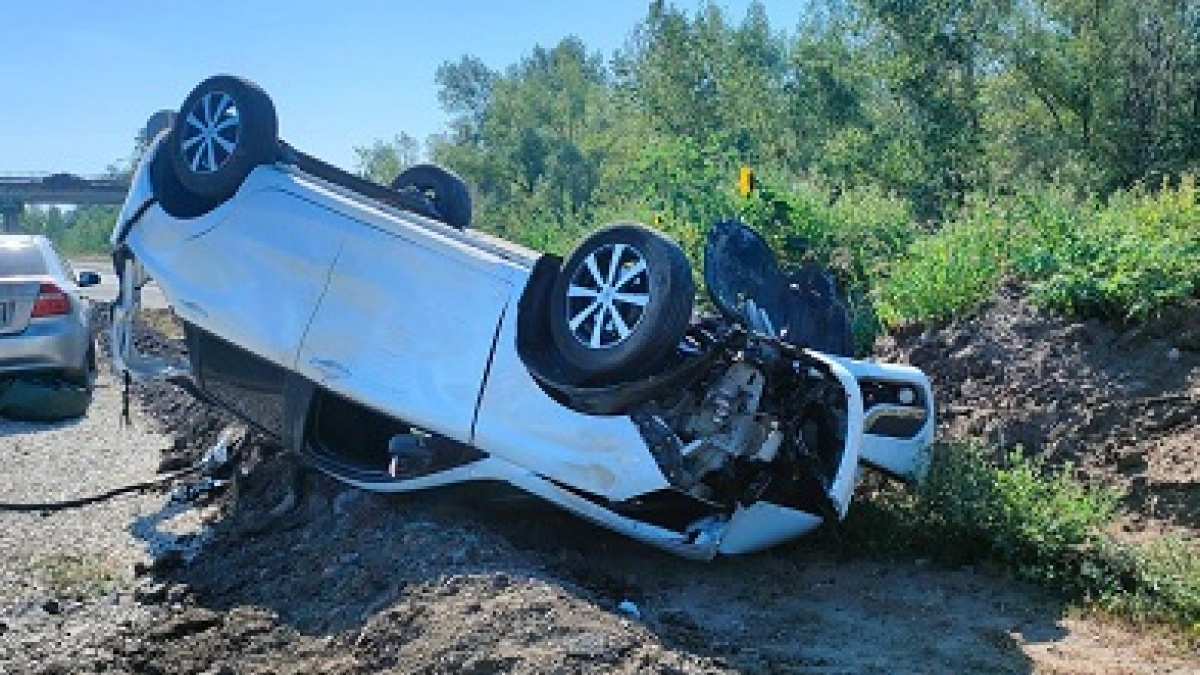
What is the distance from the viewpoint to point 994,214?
1038cm

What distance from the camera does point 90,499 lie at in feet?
25.9

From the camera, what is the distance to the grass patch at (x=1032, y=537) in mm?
5613

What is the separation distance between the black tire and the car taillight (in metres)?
3.99

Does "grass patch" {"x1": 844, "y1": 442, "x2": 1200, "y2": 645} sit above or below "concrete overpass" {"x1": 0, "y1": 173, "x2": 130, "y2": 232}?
above

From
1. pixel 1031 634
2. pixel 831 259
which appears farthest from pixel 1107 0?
pixel 1031 634

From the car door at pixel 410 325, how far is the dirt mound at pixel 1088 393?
356 cm

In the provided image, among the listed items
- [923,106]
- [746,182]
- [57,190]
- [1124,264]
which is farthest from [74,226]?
[1124,264]

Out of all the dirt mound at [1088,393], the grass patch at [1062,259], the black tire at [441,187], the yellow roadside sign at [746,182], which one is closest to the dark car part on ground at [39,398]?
the black tire at [441,187]

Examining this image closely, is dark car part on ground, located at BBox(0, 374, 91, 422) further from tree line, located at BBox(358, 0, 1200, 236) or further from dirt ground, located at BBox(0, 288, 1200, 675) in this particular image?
tree line, located at BBox(358, 0, 1200, 236)

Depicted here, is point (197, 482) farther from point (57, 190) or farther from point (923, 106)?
point (57, 190)

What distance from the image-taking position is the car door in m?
5.81

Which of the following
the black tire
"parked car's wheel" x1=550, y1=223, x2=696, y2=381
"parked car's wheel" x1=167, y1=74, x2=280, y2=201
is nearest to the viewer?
"parked car's wheel" x1=550, y1=223, x2=696, y2=381

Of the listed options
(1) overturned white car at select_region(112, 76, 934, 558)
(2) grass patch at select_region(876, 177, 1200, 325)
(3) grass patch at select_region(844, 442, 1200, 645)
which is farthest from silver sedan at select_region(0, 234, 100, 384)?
(3) grass patch at select_region(844, 442, 1200, 645)

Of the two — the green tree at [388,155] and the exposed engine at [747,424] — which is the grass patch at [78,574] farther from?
the green tree at [388,155]
